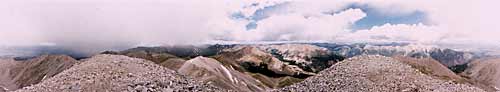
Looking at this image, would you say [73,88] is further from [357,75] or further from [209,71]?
[209,71]

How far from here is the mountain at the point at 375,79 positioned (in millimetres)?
65312

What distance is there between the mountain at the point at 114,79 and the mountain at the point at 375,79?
49.4 feet

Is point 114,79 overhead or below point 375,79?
overhead

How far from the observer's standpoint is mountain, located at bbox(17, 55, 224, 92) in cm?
5916

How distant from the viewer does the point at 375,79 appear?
225ft

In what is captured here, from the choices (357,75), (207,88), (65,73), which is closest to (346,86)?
(357,75)

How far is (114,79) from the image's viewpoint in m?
60.6

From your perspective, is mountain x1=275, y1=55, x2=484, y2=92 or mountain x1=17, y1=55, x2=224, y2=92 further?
mountain x1=275, y1=55, x2=484, y2=92

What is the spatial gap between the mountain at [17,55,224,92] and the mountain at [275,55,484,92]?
49.4 ft

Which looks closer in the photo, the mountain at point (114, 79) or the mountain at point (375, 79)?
the mountain at point (114, 79)

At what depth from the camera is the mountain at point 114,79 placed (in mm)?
59156

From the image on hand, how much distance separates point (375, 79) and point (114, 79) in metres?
28.7

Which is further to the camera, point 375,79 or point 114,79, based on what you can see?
point 375,79

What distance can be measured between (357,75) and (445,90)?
10.7m
